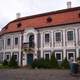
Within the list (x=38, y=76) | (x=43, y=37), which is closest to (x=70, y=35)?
(x=43, y=37)

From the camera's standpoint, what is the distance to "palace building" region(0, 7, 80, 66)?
128 feet

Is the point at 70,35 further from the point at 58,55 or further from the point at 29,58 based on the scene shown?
the point at 29,58

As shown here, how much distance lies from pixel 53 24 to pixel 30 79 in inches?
917

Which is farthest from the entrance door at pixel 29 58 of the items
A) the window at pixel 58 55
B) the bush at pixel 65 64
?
Answer: the bush at pixel 65 64

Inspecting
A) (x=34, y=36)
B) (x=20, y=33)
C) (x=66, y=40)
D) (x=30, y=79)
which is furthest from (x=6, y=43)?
(x=30, y=79)

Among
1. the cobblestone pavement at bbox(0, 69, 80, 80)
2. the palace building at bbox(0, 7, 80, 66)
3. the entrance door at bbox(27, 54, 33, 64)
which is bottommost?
the cobblestone pavement at bbox(0, 69, 80, 80)

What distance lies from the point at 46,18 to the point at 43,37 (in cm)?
317

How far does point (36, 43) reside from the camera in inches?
1695

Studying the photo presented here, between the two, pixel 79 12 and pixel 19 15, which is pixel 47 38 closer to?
pixel 79 12

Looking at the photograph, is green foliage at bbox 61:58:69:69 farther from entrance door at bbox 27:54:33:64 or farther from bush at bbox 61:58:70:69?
entrance door at bbox 27:54:33:64

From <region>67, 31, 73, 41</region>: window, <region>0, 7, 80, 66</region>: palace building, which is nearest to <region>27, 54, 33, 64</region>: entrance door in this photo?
<region>0, 7, 80, 66</region>: palace building

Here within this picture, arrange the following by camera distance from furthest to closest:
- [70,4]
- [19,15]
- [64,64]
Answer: [19,15] < [70,4] < [64,64]

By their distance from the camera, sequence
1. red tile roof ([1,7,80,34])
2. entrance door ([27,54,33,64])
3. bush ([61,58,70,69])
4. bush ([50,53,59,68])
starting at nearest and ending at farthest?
bush ([61,58,70,69]), bush ([50,53,59,68]), red tile roof ([1,7,80,34]), entrance door ([27,54,33,64])

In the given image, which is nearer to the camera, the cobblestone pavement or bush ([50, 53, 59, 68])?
the cobblestone pavement
